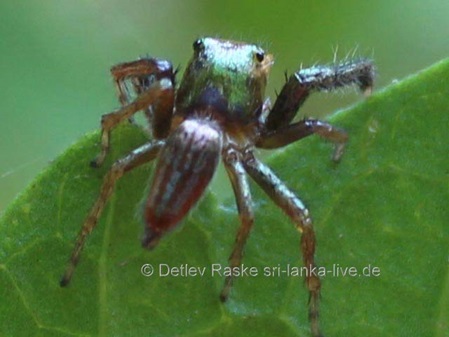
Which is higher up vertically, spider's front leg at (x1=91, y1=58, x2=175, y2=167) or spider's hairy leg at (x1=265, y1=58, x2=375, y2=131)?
spider's hairy leg at (x1=265, y1=58, x2=375, y2=131)

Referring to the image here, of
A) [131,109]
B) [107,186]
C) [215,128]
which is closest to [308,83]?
[215,128]

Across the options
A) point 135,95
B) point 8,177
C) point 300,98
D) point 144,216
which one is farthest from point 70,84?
point 144,216

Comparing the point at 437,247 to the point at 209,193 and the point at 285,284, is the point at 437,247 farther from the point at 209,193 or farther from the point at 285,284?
the point at 209,193

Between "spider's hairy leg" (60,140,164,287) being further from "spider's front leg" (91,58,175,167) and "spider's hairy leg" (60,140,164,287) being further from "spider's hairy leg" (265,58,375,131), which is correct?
"spider's hairy leg" (265,58,375,131)

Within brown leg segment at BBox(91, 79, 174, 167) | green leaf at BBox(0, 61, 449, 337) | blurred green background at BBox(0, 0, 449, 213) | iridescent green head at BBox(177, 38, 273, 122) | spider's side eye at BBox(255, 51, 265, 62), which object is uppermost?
blurred green background at BBox(0, 0, 449, 213)

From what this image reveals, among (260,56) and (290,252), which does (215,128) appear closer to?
(260,56)

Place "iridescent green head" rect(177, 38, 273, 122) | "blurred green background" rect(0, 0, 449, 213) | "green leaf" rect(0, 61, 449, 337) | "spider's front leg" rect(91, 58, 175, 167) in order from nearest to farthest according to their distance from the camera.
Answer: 1. "green leaf" rect(0, 61, 449, 337)
2. "spider's front leg" rect(91, 58, 175, 167)
3. "iridescent green head" rect(177, 38, 273, 122)
4. "blurred green background" rect(0, 0, 449, 213)

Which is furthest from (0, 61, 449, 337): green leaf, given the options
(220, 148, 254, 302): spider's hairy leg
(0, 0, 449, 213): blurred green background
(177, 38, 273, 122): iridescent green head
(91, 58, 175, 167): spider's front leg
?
(0, 0, 449, 213): blurred green background
